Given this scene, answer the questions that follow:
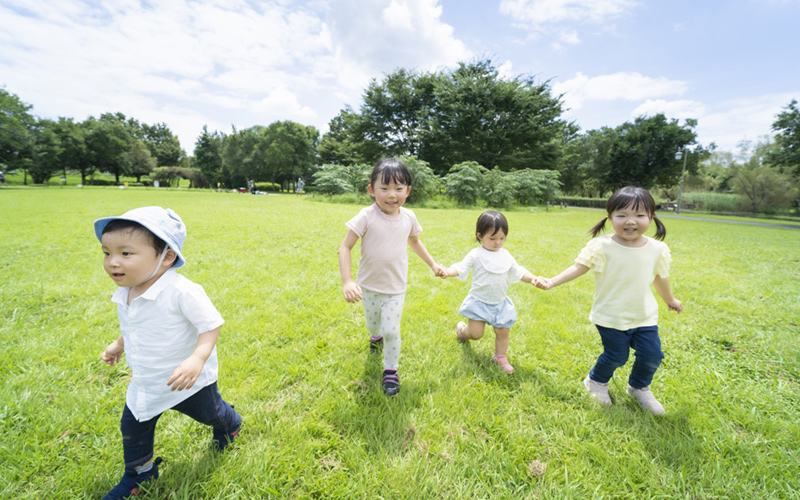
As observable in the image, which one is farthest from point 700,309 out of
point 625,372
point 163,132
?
point 163,132

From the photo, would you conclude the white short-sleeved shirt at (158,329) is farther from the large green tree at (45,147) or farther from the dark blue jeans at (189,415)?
the large green tree at (45,147)

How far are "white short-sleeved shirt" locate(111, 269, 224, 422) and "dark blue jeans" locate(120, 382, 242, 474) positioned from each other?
91 mm

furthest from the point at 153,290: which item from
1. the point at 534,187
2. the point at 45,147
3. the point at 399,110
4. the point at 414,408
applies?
the point at 45,147

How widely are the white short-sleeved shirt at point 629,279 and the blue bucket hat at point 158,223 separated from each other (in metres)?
2.78

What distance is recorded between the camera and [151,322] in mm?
1560

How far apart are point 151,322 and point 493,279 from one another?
2500 millimetres

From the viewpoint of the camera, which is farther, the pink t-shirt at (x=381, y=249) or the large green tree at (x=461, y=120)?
the large green tree at (x=461, y=120)

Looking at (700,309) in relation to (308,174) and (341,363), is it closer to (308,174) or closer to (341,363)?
(341,363)

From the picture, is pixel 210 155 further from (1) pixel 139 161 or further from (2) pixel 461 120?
(2) pixel 461 120

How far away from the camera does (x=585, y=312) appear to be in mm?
4180

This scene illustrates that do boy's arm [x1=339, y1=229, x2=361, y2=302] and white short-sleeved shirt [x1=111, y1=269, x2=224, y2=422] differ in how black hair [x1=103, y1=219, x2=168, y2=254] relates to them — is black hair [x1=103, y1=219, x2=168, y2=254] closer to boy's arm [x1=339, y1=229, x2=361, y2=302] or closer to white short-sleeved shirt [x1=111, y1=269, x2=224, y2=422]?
white short-sleeved shirt [x1=111, y1=269, x2=224, y2=422]

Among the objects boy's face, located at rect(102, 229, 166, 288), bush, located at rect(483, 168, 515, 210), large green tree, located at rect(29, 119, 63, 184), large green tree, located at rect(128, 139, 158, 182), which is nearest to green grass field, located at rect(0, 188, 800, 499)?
boy's face, located at rect(102, 229, 166, 288)

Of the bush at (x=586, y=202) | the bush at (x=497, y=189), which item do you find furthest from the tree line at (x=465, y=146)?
the bush at (x=586, y=202)

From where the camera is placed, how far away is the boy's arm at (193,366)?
1393mm
